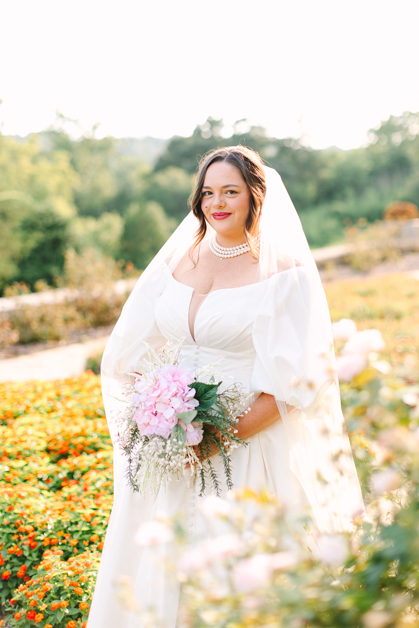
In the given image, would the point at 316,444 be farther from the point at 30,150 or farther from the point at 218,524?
the point at 30,150

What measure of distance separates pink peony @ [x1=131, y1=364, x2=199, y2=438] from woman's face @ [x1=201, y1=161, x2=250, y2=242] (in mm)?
802

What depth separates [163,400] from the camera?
6.24 ft

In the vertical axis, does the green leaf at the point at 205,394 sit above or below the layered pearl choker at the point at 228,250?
below

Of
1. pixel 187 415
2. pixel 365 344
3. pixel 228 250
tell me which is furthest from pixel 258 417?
pixel 365 344

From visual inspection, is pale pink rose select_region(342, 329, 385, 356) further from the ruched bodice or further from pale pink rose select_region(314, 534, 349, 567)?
the ruched bodice

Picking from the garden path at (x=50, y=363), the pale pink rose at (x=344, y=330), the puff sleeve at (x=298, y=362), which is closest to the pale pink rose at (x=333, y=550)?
the pale pink rose at (x=344, y=330)

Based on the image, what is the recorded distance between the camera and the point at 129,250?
69.3 ft

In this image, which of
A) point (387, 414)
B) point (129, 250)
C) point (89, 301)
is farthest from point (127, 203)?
point (387, 414)

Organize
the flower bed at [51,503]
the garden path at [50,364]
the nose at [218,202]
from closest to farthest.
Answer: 1. the nose at [218,202]
2. the flower bed at [51,503]
3. the garden path at [50,364]

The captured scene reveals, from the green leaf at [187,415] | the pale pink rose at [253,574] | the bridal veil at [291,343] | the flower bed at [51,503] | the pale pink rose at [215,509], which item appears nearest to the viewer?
the pale pink rose at [253,574]

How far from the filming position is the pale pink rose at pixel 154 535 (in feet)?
2.64

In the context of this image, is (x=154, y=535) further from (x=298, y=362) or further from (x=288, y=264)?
(x=288, y=264)

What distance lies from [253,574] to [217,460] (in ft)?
5.23

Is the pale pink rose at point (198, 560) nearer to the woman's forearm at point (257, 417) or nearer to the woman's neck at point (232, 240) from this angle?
the woman's forearm at point (257, 417)
